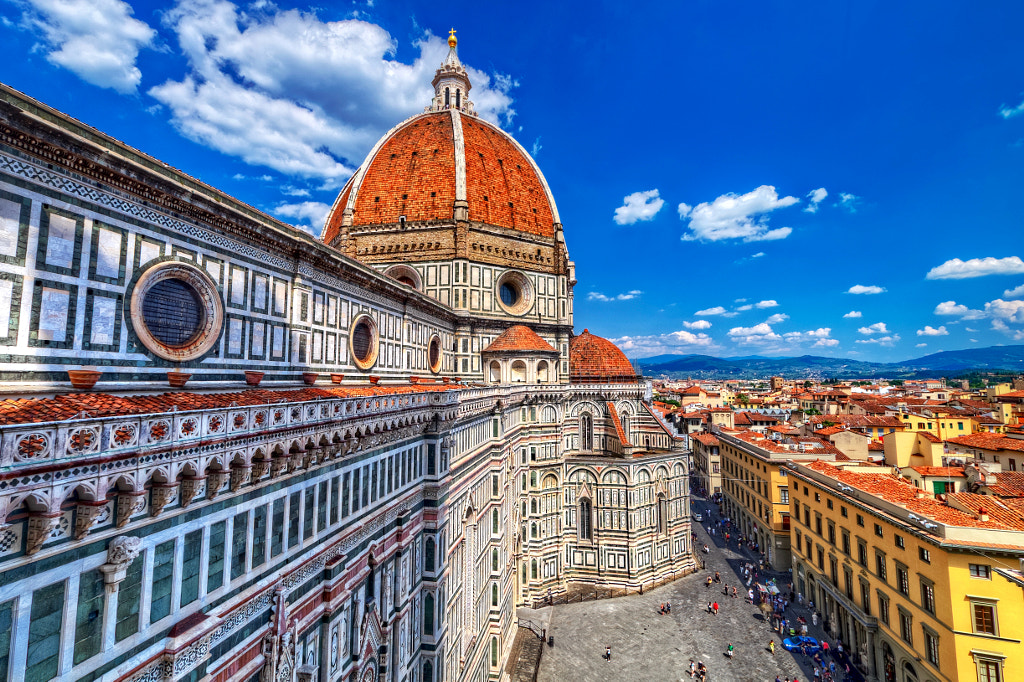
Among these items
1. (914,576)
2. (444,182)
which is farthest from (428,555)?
(444,182)

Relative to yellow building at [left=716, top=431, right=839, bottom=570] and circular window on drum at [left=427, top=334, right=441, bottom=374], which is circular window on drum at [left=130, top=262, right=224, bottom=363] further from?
yellow building at [left=716, top=431, right=839, bottom=570]

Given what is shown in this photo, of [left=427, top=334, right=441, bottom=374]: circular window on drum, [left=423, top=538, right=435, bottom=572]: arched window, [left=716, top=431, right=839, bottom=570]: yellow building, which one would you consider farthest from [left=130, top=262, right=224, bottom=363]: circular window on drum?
[left=716, top=431, right=839, bottom=570]: yellow building

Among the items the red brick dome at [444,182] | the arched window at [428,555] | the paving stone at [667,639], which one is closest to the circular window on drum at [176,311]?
the arched window at [428,555]

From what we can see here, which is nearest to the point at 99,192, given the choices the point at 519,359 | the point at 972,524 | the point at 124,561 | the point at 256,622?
the point at 124,561

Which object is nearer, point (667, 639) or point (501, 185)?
point (667, 639)

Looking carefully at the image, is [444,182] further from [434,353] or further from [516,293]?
[434,353]

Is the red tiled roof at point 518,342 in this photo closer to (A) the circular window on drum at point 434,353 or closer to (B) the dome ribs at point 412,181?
(A) the circular window on drum at point 434,353
